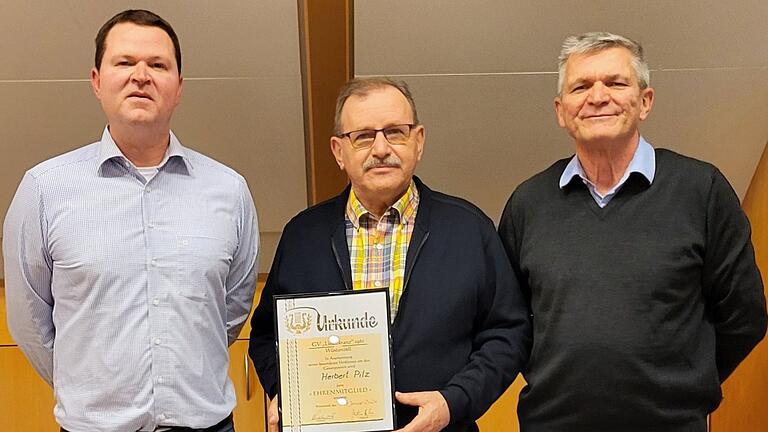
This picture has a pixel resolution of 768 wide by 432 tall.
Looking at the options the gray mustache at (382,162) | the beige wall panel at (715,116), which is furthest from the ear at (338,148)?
the beige wall panel at (715,116)

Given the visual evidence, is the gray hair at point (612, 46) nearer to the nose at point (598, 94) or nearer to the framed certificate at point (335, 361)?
the nose at point (598, 94)

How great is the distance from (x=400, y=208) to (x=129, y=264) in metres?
0.63

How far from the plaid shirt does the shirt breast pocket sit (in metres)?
0.31

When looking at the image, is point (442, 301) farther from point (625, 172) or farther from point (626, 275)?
point (625, 172)

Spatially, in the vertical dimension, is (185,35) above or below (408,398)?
above

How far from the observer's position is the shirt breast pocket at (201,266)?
6.23ft

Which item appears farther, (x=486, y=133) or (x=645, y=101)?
(x=486, y=133)

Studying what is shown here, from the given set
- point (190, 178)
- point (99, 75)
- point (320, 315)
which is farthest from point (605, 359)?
point (99, 75)

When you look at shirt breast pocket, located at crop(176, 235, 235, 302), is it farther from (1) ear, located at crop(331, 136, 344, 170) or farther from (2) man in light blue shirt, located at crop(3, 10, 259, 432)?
(1) ear, located at crop(331, 136, 344, 170)

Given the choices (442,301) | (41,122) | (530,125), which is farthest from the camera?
(530,125)

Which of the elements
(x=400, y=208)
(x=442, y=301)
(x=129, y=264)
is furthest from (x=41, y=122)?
(x=442, y=301)

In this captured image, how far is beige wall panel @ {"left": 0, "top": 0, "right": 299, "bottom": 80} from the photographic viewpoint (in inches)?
101

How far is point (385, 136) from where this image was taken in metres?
2.03

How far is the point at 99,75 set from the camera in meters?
1.96
